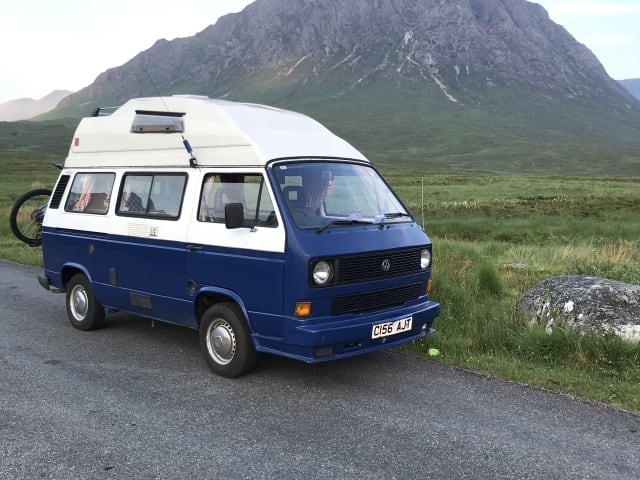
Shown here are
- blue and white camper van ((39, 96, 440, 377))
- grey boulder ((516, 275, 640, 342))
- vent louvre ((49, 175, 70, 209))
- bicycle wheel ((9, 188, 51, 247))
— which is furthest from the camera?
bicycle wheel ((9, 188, 51, 247))

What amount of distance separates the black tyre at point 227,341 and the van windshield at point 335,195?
116 centimetres

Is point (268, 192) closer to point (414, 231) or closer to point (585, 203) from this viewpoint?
point (414, 231)

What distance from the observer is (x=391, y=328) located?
5.91 metres

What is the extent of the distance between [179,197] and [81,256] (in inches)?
84.1

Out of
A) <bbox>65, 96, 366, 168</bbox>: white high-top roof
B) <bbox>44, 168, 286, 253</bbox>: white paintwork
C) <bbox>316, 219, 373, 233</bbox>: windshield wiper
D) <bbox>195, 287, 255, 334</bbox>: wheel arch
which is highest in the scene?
<bbox>65, 96, 366, 168</bbox>: white high-top roof

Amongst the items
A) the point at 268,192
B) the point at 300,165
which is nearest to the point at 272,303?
the point at 268,192

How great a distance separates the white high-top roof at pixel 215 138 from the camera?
6211 mm

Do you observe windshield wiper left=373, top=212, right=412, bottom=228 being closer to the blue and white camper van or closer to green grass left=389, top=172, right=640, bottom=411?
the blue and white camper van

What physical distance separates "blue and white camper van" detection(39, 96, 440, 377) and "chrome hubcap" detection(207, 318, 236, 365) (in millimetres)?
14

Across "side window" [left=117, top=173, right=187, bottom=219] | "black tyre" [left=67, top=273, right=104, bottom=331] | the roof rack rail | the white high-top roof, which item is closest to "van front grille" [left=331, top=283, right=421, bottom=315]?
the white high-top roof

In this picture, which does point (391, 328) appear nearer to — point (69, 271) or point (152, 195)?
point (152, 195)

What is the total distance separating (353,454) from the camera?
450cm

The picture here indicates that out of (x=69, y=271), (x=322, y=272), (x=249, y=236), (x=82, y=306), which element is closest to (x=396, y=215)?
(x=322, y=272)

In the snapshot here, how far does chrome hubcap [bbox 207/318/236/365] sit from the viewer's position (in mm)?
6094
